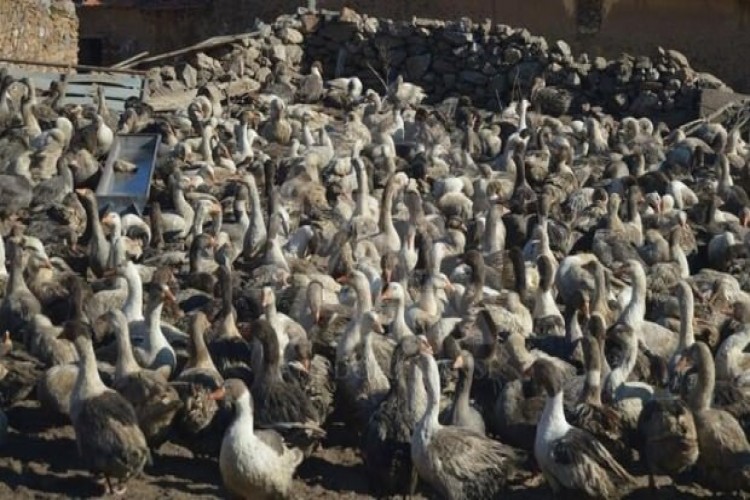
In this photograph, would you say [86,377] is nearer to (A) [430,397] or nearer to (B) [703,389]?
(A) [430,397]

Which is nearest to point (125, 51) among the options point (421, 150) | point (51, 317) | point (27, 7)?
point (27, 7)

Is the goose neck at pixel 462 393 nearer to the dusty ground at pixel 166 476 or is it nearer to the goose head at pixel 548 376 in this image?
the goose head at pixel 548 376

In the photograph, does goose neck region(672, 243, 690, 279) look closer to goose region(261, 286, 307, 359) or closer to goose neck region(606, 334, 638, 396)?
goose neck region(606, 334, 638, 396)

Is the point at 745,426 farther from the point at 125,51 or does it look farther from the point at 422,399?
the point at 125,51

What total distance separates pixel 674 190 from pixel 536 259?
3192 millimetres

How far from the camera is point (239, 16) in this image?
1176 inches

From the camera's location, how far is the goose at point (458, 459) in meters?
10.1

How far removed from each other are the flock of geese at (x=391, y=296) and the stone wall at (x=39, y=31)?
348cm

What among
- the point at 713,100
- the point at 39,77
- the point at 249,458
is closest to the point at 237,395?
the point at 249,458

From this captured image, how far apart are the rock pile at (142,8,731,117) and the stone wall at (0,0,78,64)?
2.27 metres

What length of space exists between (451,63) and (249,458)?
1456 cm

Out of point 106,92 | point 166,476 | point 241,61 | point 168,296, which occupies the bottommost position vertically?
point 166,476

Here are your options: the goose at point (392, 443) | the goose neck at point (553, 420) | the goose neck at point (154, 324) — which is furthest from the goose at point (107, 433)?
the goose neck at point (553, 420)

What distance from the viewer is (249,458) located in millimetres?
10062
